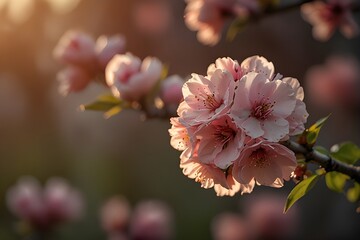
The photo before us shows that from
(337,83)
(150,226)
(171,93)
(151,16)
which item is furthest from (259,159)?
(151,16)

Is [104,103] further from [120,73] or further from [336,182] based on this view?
[336,182]

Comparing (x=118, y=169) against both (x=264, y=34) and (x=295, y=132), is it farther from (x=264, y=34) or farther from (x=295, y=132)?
(x=295, y=132)

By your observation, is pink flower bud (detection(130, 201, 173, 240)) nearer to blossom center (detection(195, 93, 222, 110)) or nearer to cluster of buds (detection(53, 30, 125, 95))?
cluster of buds (detection(53, 30, 125, 95))

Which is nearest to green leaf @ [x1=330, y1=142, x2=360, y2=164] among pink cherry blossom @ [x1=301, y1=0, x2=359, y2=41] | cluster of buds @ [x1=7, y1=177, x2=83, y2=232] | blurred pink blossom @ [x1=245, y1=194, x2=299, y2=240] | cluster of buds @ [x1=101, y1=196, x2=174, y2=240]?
pink cherry blossom @ [x1=301, y1=0, x2=359, y2=41]

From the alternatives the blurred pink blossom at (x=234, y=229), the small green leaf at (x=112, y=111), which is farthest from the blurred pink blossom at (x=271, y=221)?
the small green leaf at (x=112, y=111)

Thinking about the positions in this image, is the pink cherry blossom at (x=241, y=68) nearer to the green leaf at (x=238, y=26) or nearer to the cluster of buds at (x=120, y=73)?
the cluster of buds at (x=120, y=73)

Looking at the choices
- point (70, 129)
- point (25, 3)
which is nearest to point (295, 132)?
point (25, 3)
